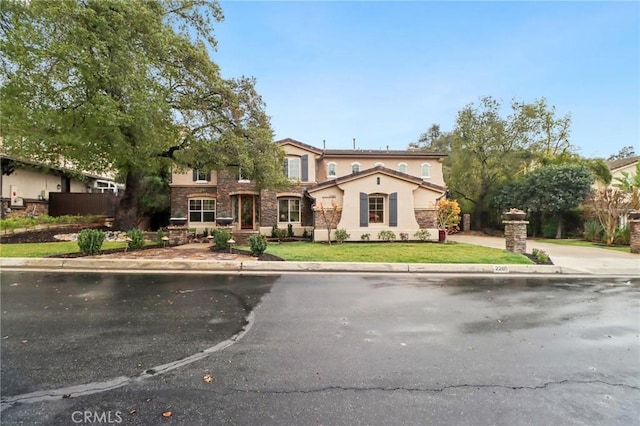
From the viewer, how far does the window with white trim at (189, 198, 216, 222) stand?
869 inches

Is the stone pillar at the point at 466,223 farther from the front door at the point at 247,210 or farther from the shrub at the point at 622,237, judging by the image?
the front door at the point at 247,210

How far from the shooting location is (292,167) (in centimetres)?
2189

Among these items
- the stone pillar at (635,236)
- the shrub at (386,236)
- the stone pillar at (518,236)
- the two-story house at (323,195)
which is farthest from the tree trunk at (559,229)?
the shrub at (386,236)

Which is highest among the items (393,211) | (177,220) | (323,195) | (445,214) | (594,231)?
(323,195)

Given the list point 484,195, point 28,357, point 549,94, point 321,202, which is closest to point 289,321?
point 28,357

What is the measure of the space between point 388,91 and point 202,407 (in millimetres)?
22239

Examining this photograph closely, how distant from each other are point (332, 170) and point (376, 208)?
19.9ft

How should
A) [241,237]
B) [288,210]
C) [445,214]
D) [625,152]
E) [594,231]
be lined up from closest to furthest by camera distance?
[241,237] → [445,214] → [594,231] → [288,210] → [625,152]

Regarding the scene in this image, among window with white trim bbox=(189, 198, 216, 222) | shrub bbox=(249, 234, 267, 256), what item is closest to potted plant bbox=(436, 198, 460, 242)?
shrub bbox=(249, 234, 267, 256)

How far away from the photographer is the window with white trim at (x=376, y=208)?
18.5 meters

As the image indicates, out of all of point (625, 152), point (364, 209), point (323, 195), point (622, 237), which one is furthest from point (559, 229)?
point (625, 152)

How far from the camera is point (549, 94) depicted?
26391 mm

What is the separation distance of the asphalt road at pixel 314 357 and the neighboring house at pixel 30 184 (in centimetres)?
1543

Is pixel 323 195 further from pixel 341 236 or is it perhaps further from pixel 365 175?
pixel 341 236
